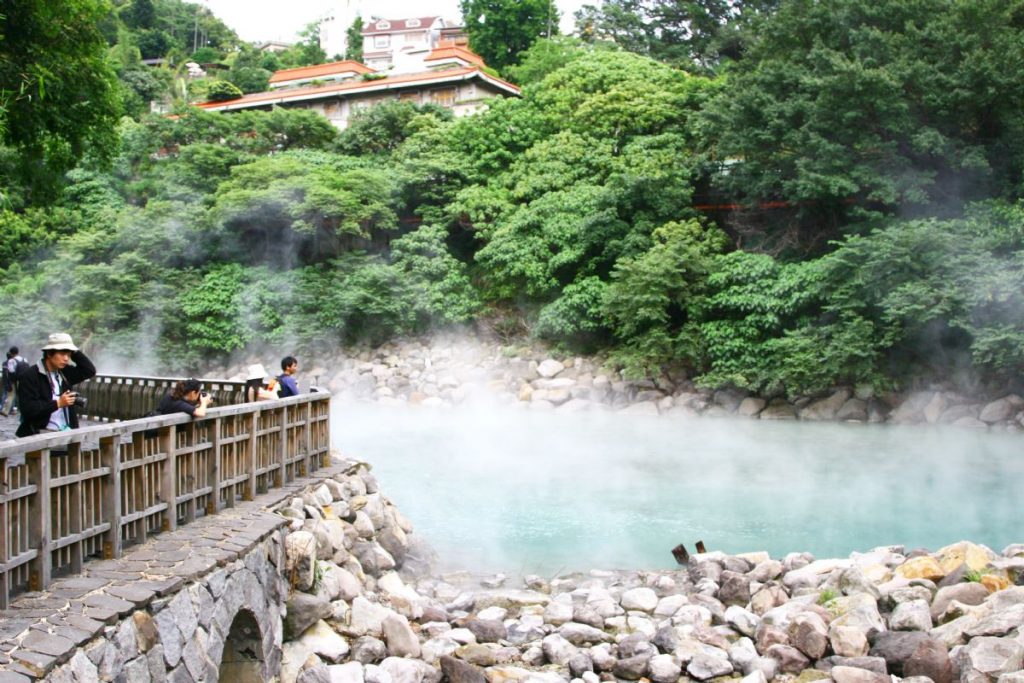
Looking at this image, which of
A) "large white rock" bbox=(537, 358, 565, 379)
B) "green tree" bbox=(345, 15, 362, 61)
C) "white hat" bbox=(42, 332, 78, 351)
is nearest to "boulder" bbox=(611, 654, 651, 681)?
"white hat" bbox=(42, 332, 78, 351)

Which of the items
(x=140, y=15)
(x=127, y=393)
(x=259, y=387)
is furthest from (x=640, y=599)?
(x=140, y=15)

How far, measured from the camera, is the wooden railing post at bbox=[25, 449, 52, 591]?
531cm

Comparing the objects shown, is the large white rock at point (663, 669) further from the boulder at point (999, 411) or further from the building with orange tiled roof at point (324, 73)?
the building with orange tiled roof at point (324, 73)

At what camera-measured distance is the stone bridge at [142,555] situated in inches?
195

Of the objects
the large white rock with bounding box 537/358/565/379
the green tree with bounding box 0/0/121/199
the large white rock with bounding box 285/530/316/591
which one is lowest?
the large white rock with bounding box 285/530/316/591

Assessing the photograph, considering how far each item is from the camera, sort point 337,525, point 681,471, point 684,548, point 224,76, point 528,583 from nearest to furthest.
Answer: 1. point 337,525
2. point 528,583
3. point 684,548
4. point 681,471
5. point 224,76

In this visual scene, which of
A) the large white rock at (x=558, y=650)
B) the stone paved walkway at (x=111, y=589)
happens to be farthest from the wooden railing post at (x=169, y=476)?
the large white rock at (x=558, y=650)

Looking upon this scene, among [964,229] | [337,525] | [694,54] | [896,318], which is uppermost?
[694,54]

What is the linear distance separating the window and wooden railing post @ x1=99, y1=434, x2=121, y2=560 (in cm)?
3483

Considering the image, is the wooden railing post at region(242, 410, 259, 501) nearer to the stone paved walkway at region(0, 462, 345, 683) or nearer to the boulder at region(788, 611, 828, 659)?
the stone paved walkway at region(0, 462, 345, 683)

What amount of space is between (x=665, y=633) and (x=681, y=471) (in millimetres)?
8377

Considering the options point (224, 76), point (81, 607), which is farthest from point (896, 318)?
point (224, 76)

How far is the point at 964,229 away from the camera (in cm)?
2100

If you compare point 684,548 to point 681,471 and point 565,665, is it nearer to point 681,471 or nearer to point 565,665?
point 565,665
